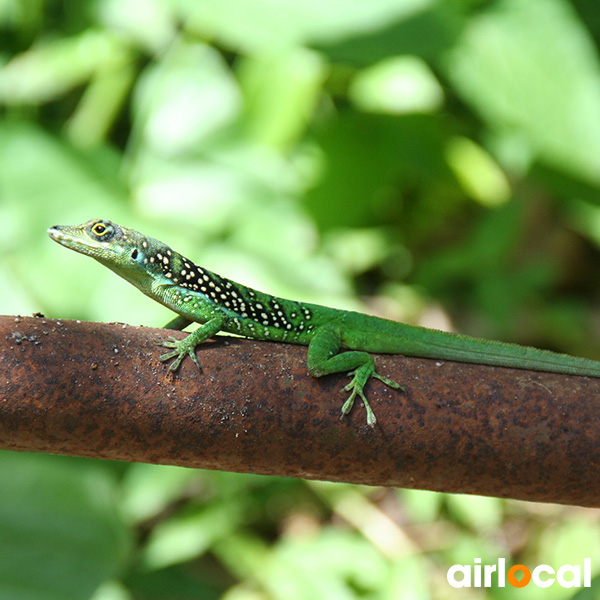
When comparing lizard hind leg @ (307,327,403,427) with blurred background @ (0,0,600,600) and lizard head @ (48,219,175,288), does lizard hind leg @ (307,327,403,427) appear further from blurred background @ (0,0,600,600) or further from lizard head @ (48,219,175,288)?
blurred background @ (0,0,600,600)

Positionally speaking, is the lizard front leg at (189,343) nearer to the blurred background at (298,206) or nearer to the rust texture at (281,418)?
the rust texture at (281,418)

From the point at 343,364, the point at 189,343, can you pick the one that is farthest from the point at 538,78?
the point at 189,343

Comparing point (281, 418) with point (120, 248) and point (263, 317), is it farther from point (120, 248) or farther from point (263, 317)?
point (120, 248)

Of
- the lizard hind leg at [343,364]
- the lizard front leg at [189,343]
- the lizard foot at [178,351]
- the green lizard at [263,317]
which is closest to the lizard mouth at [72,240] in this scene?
the green lizard at [263,317]

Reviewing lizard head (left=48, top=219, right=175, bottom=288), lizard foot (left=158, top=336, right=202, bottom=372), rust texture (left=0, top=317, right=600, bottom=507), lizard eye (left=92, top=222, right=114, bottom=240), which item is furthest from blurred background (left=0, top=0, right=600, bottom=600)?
rust texture (left=0, top=317, right=600, bottom=507)

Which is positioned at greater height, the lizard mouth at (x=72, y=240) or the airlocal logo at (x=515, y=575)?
the lizard mouth at (x=72, y=240)
